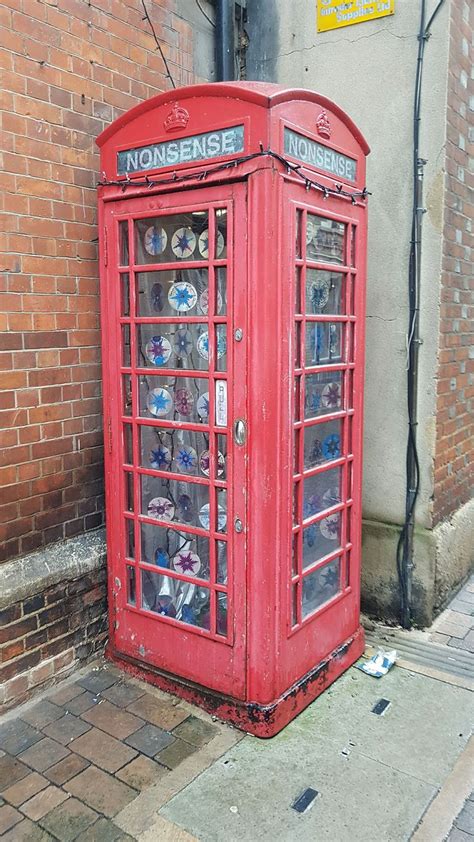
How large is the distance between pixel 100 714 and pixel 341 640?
1.43 m

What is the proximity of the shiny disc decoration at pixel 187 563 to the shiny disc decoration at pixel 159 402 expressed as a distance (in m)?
0.78

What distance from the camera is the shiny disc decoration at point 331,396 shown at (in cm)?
355

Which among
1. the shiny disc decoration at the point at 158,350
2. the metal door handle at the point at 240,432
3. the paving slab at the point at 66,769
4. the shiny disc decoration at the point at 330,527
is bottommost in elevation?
the paving slab at the point at 66,769

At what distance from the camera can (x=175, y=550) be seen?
11.8 feet

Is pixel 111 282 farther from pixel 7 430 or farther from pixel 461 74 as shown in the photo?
pixel 461 74

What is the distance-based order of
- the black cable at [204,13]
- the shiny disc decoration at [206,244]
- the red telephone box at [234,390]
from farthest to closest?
the black cable at [204,13] → the shiny disc decoration at [206,244] → the red telephone box at [234,390]

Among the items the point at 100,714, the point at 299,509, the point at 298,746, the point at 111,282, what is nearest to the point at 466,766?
the point at 298,746

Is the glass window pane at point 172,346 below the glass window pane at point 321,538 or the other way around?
the other way around

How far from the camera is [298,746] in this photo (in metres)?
3.15

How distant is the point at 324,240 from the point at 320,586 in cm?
192

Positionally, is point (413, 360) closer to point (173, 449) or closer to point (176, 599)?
point (173, 449)

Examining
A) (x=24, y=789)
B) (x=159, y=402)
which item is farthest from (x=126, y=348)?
(x=24, y=789)

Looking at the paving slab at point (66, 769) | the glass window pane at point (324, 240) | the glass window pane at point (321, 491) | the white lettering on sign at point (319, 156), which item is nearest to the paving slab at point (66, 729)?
the paving slab at point (66, 769)

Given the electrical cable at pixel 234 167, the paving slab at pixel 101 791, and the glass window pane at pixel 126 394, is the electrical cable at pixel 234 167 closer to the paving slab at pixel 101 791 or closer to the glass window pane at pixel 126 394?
the glass window pane at pixel 126 394
